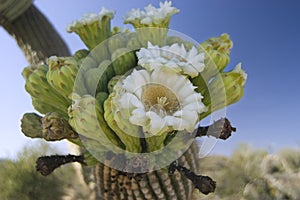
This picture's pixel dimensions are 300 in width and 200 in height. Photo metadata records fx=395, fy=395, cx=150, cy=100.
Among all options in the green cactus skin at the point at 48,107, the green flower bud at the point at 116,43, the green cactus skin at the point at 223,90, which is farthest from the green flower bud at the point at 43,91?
the green cactus skin at the point at 223,90

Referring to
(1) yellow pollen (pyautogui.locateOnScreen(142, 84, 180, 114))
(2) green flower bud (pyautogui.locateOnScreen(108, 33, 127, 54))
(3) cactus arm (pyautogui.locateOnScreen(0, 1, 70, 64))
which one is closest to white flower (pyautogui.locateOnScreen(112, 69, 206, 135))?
(1) yellow pollen (pyautogui.locateOnScreen(142, 84, 180, 114))

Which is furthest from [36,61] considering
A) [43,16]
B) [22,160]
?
[22,160]

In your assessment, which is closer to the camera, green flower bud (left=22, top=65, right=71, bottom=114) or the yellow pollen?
the yellow pollen

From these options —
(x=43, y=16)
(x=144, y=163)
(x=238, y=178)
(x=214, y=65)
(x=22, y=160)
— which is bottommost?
(x=144, y=163)

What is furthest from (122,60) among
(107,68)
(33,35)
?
(33,35)

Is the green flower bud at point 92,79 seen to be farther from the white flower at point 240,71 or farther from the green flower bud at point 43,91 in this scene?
the white flower at point 240,71

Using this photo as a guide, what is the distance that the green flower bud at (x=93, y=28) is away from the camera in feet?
2.13

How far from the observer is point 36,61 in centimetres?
148

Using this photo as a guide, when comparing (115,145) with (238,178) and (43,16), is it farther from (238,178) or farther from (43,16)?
(238,178)

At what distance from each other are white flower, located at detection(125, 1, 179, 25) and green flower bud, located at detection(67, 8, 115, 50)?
0.13 ft

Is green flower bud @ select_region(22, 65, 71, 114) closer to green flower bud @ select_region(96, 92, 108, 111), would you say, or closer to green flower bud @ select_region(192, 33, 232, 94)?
green flower bud @ select_region(96, 92, 108, 111)

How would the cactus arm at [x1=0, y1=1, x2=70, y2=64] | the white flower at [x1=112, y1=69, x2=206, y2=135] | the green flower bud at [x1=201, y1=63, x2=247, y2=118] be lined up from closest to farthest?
1. the white flower at [x1=112, y1=69, x2=206, y2=135]
2. the green flower bud at [x1=201, y1=63, x2=247, y2=118]
3. the cactus arm at [x1=0, y1=1, x2=70, y2=64]

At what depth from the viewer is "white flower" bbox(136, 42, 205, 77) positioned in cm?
49

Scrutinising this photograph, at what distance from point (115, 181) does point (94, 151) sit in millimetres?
95
